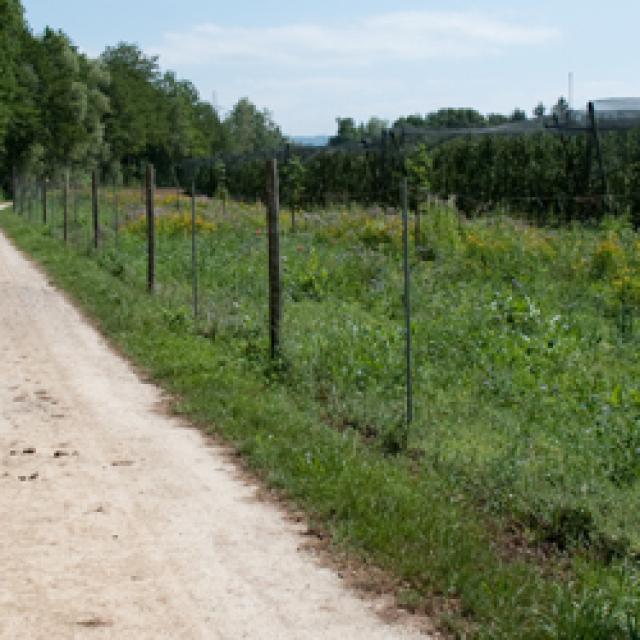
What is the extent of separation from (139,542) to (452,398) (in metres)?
3.75

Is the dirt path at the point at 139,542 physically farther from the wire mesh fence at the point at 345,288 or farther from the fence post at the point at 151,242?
the fence post at the point at 151,242

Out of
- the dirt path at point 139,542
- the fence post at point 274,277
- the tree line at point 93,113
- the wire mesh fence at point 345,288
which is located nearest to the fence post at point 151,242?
the wire mesh fence at point 345,288

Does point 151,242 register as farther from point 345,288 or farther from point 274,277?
point 274,277

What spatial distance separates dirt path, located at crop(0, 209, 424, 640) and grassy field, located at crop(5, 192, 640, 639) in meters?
0.38

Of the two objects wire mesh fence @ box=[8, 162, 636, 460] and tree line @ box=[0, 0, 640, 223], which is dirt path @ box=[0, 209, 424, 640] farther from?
tree line @ box=[0, 0, 640, 223]

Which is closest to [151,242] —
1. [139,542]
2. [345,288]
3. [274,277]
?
[345,288]

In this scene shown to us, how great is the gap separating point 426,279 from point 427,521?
958cm

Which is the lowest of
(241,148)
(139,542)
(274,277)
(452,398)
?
(139,542)

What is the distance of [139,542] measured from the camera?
5844 millimetres

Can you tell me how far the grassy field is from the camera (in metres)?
5.32

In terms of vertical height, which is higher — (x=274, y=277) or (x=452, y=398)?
(x=274, y=277)

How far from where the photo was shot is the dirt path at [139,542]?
4754mm

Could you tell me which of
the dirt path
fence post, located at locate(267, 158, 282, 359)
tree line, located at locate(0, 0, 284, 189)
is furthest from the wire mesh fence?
tree line, located at locate(0, 0, 284, 189)

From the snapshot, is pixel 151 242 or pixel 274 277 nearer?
pixel 274 277
